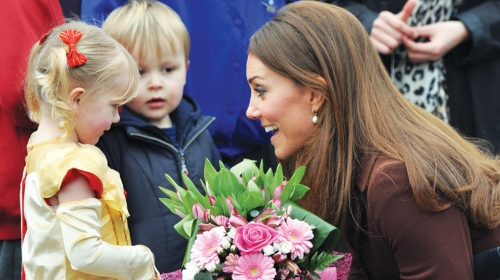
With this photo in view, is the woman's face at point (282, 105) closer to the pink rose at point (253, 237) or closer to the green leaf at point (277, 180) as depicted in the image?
the green leaf at point (277, 180)

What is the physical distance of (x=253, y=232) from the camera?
2611 mm

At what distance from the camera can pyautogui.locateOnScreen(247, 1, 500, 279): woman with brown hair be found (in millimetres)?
2879

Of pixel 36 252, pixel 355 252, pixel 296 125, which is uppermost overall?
pixel 296 125

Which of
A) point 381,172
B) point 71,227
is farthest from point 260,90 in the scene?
point 71,227

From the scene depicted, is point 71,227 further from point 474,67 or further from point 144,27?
point 474,67

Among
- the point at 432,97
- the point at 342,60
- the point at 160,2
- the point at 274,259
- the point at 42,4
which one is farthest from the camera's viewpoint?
the point at 432,97

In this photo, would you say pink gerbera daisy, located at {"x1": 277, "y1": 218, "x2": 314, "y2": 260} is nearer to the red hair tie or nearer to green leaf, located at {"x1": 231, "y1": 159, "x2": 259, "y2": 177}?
green leaf, located at {"x1": 231, "y1": 159, "x2": 259, "y2": 177}

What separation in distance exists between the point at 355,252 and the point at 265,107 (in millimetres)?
759

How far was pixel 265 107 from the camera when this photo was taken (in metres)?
3.24

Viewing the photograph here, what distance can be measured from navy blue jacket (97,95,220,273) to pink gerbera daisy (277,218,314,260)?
42.5 inches

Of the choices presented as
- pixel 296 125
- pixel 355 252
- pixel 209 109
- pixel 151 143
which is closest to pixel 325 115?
pixel 296 125

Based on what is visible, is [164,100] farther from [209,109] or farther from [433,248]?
[433,248]

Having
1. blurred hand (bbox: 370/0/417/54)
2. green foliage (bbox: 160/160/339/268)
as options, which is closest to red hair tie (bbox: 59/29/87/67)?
green foliage (bbox: 160/160/339/268)

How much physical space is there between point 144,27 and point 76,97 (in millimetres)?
925
